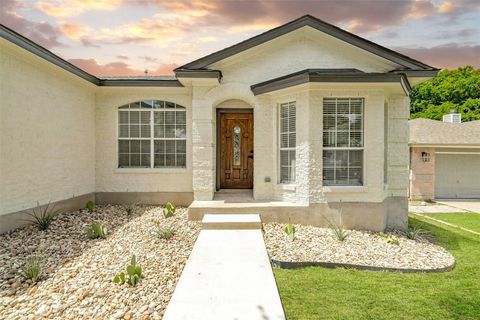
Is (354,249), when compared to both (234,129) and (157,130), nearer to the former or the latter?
(234,129)

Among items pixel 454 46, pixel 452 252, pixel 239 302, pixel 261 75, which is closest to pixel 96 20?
pixel 261 75

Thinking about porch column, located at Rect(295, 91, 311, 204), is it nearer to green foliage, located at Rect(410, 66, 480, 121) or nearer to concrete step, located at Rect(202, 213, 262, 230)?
concrete step, located at Rect(202, 213, 262, 230)

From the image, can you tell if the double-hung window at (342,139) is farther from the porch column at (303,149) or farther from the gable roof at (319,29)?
the gable roof at (319,29)

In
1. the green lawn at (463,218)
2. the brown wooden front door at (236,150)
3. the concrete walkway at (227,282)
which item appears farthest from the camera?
the brown wooden front door at (236,150)

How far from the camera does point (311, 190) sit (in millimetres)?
7602

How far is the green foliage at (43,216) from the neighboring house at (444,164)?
15693 mm

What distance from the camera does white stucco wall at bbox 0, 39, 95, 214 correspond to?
6.38 metres

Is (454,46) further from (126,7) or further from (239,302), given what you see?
(239,302)

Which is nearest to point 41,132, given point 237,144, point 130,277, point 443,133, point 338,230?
point 130,277

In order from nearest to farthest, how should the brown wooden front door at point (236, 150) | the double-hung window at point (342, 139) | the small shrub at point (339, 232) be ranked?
the small shrub at point (339, 232) < the double-hung window at point (342, 139) < the brown wooden front door at point (236, 150)

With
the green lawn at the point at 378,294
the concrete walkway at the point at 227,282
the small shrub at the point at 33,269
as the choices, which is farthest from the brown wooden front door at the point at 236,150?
the small shrub at the point at 33,269

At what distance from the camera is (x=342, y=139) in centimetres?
775

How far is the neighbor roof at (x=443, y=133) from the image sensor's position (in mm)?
15344

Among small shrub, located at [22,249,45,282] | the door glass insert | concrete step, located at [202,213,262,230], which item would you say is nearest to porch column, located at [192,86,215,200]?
the door glass insert
